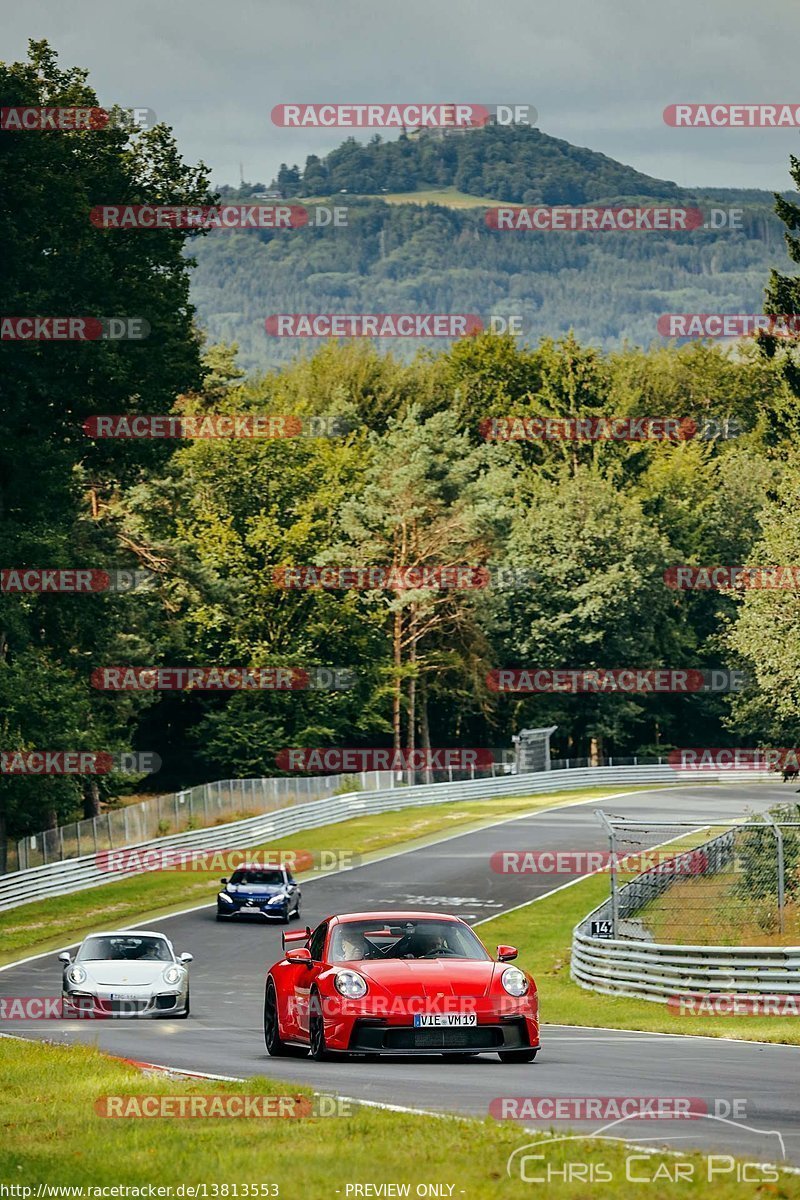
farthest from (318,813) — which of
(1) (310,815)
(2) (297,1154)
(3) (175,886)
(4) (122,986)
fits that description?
(2) (297,1154)

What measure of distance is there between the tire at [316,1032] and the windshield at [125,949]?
29.3ft

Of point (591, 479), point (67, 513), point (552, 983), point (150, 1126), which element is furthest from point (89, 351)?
point (591, 479)

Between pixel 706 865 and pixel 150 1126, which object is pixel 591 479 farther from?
pixel 150 1126

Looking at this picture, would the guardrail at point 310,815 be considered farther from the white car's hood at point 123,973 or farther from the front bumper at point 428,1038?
the front bumper at point 428,1038

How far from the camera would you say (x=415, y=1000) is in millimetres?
14258

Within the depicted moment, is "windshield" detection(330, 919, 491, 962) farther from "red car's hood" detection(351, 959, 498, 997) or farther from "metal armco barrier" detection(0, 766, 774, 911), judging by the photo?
"metal armco barrier" detection(0, 766, 774, 911)

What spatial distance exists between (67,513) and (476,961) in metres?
35.1

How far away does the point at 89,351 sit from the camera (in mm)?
43344

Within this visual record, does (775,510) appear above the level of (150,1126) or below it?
above

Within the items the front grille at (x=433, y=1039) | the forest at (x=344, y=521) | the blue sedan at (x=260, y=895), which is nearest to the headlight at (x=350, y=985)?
the front grille at (x=433, y=1039)

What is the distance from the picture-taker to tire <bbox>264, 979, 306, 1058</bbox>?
15984 millimetres

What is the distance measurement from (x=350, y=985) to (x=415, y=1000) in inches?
20.8

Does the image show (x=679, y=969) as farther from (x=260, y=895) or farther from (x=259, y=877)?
(x=259, y=877)

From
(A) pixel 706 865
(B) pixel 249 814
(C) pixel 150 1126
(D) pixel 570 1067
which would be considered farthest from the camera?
(B) pixel 249 814
